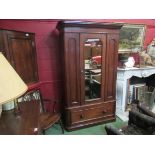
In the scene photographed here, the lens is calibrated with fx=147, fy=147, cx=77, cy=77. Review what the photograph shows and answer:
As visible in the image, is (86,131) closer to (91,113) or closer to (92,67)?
(91,113)

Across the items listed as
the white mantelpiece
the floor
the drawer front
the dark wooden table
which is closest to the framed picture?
the white mantelpiece

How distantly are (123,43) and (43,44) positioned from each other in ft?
5.23

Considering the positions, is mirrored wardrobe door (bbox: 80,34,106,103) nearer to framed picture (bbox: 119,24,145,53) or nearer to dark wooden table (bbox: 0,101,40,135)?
framed picture (bbox: 119,24,145,53)

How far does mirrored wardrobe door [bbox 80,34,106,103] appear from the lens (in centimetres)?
232

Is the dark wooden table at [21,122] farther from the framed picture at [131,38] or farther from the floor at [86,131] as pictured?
the framed picture at [131,38]

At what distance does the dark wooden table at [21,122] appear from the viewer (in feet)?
3.83

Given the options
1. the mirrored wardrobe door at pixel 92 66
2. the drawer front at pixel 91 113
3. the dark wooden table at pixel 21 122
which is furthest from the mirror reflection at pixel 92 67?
the dark wooden table at pixel 21 122

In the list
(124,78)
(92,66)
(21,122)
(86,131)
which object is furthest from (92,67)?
(21,122)

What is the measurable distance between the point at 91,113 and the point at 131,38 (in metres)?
1.73

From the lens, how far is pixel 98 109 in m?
2.62

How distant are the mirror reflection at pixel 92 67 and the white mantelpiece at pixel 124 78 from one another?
0.57 m
